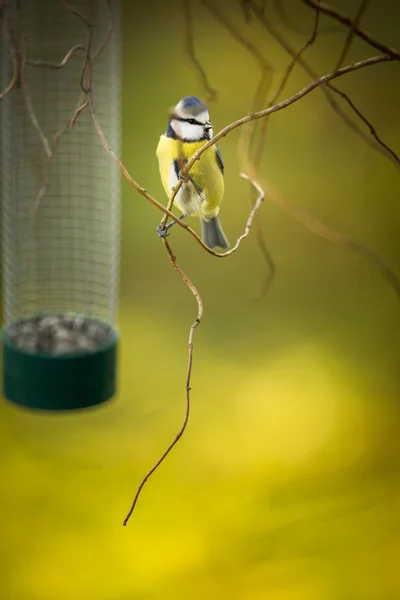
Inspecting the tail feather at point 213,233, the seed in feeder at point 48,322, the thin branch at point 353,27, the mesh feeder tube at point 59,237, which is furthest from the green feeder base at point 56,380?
the thin branch at point 353,27

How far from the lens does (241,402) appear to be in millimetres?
2988

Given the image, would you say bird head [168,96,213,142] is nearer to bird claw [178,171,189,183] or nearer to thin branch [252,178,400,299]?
bird claw [178,171,189,183]

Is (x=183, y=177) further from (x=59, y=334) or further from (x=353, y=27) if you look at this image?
(x=59, y=334)

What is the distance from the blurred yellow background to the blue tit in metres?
0.81

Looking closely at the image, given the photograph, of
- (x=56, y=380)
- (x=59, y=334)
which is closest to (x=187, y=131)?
(x=56, y=380)

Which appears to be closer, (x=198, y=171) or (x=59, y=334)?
(x=198, y=171)

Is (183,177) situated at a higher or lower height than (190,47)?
lower

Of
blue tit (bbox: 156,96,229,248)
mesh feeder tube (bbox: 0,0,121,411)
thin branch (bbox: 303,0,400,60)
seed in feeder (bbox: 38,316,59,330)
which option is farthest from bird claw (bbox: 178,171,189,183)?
seed in feeder (bbox: 38,316,59,330)

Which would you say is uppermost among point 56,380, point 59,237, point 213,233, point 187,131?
point 187,131

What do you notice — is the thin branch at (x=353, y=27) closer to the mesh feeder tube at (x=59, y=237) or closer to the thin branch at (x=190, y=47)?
the thin branch at (x=190, y=47)

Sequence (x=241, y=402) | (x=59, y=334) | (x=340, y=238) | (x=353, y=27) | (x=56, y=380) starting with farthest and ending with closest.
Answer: (x=241, y=402), (x=59, y=334), (x=56, y=380), (x=340, y=238), (x=353, y=27)

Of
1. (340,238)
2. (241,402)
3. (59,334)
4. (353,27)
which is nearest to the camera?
(353,27)

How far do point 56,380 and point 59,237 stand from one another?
1.23ft

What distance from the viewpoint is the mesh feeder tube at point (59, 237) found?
153 cm
